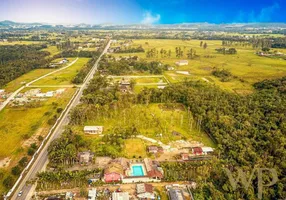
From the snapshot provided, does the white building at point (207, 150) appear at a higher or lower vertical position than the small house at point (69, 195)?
higher

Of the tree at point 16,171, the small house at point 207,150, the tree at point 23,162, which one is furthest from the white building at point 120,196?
the small house at point 207,150

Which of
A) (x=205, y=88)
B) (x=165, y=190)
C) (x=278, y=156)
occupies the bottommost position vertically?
(x=165, y=190)

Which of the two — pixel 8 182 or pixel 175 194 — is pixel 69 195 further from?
pixel 175 194

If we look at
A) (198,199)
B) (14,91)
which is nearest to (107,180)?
(198,199)

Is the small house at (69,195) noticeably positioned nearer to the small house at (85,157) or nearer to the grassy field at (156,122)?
the small house at (85,157)

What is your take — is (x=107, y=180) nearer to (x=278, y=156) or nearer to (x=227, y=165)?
(x=227, y=165)

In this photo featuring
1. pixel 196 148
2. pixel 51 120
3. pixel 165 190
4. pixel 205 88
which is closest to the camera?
pixel 165 190

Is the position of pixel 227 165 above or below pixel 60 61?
below
